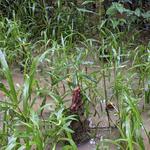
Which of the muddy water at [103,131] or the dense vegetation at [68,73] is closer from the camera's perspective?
the dense vegetation at [68,73]

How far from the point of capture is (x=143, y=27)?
15.1ft

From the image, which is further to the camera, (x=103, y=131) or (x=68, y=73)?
(x=68, y=73)

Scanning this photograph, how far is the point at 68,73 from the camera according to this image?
10.1ft

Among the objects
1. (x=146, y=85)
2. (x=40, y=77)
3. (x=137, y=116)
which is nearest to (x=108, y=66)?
(x=146, y=85)

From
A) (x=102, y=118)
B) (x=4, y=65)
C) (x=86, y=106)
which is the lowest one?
(x=102, y=118)

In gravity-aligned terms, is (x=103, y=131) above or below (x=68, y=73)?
below

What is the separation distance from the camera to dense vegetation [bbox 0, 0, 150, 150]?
7.53ft

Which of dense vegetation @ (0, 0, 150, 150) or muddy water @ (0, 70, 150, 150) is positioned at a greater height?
dense vegetation @ (0, 0, 150, 150)

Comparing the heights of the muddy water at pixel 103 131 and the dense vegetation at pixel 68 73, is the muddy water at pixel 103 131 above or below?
below

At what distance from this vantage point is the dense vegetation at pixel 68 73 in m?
2.29

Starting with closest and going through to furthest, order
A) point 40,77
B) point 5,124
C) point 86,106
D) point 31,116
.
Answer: point 31,116 < point 5,124 < point 86,106 < point 40,77

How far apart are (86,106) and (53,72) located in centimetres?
47

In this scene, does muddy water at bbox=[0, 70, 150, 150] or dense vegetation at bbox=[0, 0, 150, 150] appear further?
muddy water at bbox=[0, 70, 150, 150]

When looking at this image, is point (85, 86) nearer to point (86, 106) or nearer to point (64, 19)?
point (86, 106)
